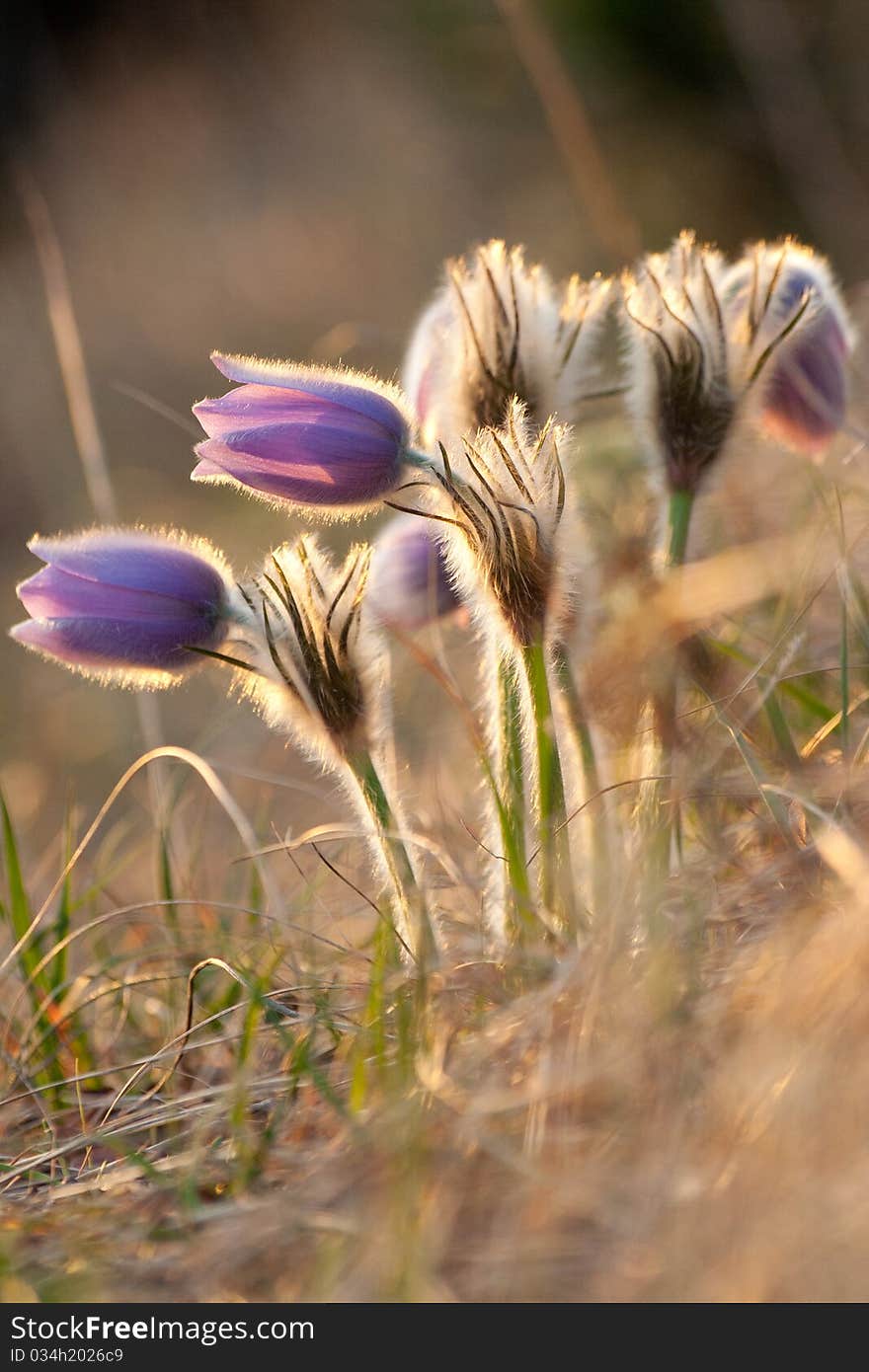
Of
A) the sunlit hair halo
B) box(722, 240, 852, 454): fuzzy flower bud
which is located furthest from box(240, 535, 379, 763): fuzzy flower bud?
box(722, 240, 852, 454): fuzzy flower bud

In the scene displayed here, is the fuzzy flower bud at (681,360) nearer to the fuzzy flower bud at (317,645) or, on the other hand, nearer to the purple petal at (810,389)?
the purple petal at (810,389)

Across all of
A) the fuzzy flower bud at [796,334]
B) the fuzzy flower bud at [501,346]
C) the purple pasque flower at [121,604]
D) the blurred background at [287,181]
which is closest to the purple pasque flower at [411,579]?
the fuzzy flower bud at [501,346]

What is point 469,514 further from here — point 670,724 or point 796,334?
point 796,334

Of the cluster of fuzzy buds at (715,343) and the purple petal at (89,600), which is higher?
the cluster of fuzzy buds at (715,343)

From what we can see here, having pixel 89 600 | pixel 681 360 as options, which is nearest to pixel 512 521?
pixel 681 360

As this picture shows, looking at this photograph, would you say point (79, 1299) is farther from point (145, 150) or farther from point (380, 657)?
point (145, 150)

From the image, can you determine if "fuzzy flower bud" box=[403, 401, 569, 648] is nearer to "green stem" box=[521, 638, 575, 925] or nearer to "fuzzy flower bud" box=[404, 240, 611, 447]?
"green stem" box=[521, 638, 575, 925]
